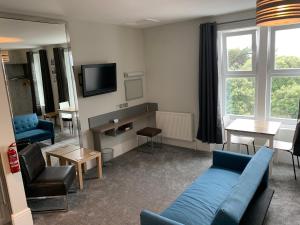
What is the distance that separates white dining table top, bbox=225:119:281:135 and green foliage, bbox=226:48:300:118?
0.42m

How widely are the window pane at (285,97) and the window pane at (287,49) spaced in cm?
23

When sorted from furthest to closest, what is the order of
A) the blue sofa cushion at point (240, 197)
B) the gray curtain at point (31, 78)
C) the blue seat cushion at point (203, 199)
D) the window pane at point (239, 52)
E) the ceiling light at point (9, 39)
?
the window pane at point (239, 52) → the gray curtain at point (31, 78) → the ceiling light at point (9, 39) → the blue seat cushion at point (203, 199) → the blue sofa cushion at point (240, 197)

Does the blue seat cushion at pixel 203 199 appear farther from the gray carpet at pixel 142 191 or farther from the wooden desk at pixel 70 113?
the wooden desk at pixel 70 113

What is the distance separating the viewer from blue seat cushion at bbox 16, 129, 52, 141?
3324 mm

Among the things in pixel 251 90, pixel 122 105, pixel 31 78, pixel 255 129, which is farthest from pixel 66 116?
pixel 251 90

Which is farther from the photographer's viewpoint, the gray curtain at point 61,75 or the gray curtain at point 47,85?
the gray curtain at point 61,75

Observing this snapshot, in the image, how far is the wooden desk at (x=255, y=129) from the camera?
10.9ft

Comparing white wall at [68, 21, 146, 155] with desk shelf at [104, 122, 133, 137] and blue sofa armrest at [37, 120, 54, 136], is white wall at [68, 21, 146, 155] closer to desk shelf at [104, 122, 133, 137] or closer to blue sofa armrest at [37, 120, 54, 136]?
desk shelf at [104, 122, 133, 137]

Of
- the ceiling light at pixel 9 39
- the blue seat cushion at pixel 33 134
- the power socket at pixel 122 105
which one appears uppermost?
the ceiling light at pixel 9 39

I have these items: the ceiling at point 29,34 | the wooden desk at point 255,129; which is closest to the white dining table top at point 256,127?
the wooden desk at point 255,129

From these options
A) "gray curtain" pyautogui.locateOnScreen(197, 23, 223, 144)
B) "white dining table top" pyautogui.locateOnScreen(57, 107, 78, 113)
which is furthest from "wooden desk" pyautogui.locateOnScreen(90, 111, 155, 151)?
"gray curtain" pyautogui.locateOnScreen(197, 23, 223, 144)

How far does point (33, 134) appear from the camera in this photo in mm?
3484

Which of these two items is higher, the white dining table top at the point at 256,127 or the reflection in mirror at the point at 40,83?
the reflection in mirror at the point at 40,83

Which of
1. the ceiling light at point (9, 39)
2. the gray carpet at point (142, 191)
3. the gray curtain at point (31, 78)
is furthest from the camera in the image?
the gray curtain at point (31, 78)
